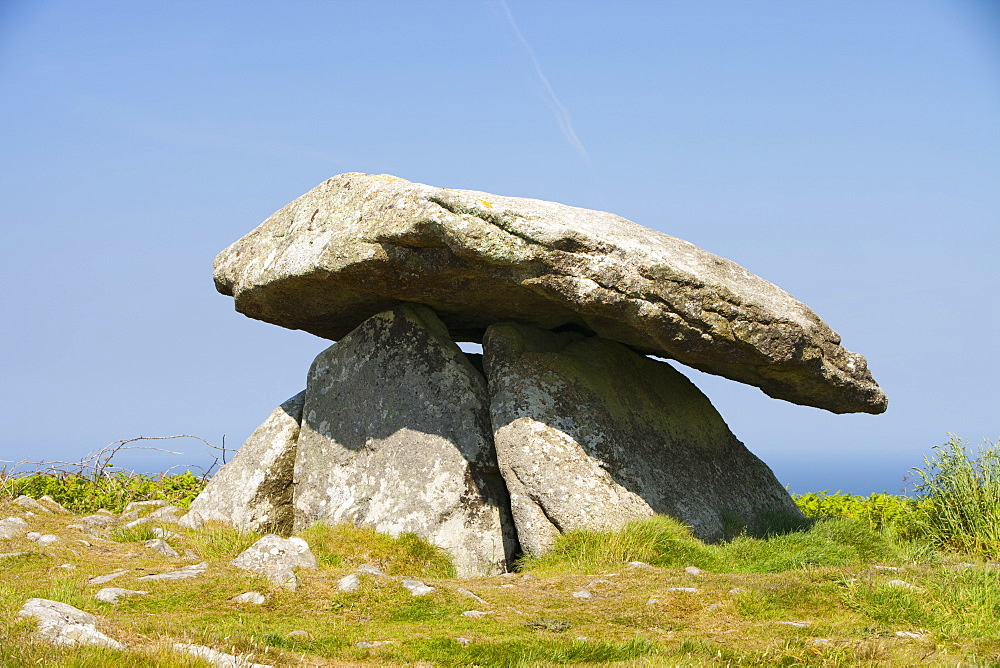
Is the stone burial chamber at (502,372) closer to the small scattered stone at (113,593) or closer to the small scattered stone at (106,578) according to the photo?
the small scattered stone at (106,578)

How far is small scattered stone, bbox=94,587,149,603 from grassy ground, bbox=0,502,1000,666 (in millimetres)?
74

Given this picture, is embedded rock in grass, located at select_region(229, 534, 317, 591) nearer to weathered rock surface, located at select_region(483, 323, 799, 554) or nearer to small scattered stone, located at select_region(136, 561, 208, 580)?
small scattered stone, located at select_region(136, 561, 208, 580)

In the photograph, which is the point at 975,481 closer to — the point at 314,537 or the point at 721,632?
the point at 721,632

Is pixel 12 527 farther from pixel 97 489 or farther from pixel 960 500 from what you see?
pixel 960 500

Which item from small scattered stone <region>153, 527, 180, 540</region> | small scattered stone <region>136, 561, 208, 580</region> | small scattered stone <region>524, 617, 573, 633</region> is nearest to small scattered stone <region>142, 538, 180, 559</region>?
small scattered stone <region>153, 527, 180, 540</region>

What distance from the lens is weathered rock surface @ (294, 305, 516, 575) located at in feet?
35.9

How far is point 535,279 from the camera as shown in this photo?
33.5ft

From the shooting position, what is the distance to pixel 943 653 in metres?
6.07

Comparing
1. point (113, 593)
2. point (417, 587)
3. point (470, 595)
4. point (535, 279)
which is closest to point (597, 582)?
point (470, 595)

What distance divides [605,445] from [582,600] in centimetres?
359

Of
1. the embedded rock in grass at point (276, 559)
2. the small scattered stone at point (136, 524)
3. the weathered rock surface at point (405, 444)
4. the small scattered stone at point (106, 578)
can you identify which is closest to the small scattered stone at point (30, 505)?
the small scattered stone at point (136, 524)

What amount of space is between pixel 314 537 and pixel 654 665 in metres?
6.04

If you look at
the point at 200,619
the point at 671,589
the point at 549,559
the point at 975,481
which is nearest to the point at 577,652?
the point at 671,589

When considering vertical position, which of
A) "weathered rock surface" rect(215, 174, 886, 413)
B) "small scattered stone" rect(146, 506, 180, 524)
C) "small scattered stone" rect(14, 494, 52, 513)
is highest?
"weathered rock surface" rect(215, 174, 886, 413)
